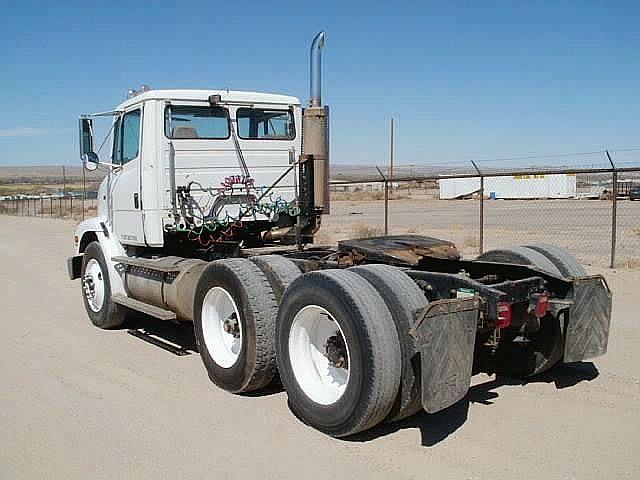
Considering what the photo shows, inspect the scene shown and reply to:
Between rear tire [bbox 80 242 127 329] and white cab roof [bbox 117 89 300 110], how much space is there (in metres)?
1.98

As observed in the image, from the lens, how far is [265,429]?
16.7 feet

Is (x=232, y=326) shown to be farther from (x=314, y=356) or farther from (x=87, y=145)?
(x=87, y=145)

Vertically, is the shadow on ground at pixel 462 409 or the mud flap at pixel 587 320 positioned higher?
the mud flap at pixel 587 320

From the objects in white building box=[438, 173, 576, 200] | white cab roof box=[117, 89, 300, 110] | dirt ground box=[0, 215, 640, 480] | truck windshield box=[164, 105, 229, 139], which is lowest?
dirt ground box=[0, 215, 640, 480]

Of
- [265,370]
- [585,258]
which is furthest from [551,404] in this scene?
[585,258]

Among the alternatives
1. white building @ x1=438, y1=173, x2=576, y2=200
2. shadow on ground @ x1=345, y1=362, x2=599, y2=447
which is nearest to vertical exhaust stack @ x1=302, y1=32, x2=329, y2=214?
shadow on ground @ x1=345, y1=362, x2=599, y2=447

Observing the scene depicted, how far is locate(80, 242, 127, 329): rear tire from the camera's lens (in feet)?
28.5

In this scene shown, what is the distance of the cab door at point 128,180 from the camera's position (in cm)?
803

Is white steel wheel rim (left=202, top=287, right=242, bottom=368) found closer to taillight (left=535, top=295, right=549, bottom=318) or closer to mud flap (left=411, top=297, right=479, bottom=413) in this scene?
mud flap (left=411, top=297, right=479, bottom=413)

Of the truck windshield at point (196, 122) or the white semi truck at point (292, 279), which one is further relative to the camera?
the truck windshield at point (196, 122)

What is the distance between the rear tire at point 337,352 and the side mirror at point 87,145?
4.60 metres

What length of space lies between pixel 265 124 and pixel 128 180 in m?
1.78

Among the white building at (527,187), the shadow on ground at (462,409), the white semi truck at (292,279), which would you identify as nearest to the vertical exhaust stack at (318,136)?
the white semi truck at (292,279)

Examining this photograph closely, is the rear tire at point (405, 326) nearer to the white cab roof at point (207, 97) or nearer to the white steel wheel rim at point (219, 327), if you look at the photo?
the white steel wheel rim at point (219, 327)
